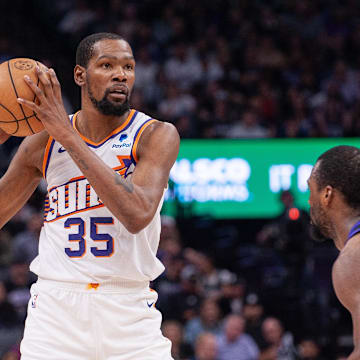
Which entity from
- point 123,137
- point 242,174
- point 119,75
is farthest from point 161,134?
point 242,174

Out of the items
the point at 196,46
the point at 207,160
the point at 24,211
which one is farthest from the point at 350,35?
the point at 24,211

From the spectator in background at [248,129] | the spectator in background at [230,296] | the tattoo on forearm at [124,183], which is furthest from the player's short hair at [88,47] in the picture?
the spectator in background at [248,129]

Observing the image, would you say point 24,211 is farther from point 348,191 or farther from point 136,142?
point 348,191

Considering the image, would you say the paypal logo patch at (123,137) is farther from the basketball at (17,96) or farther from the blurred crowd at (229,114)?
the blurred crowd at (229,114)

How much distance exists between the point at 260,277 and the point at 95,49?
713cm

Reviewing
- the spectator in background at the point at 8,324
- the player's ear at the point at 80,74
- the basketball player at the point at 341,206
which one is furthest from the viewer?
the spectator in background at the point at 8,324

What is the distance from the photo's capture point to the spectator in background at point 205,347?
8656 mm

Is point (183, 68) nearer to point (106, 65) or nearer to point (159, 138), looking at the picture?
point (106, 65)

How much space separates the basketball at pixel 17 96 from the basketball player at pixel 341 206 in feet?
4.68

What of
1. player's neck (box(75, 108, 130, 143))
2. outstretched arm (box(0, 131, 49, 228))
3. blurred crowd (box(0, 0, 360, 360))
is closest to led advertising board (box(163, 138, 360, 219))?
blurred crowd (box(0, 0, 360, 360))

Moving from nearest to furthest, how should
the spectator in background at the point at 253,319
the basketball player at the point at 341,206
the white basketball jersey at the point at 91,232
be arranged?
the basketball player at the point at 341,206 < the white basketball jersey at the point at 91,232 < the spectator in background at the point at 253,319

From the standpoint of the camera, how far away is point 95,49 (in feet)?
12.9

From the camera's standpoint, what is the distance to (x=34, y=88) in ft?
11.6

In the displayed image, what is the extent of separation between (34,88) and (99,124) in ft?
1.90
